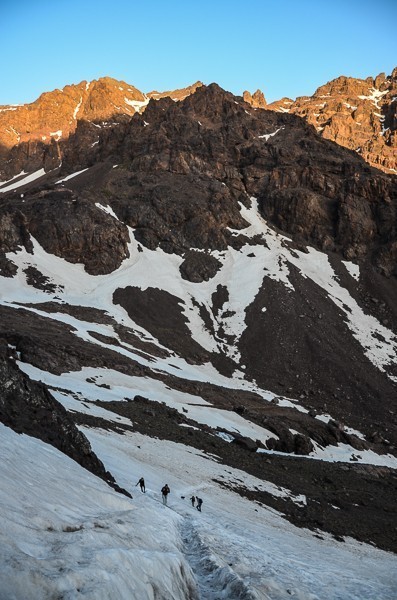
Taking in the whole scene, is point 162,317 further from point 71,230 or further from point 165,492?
point 165,492

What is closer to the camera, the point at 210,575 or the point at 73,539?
the point at 73,539

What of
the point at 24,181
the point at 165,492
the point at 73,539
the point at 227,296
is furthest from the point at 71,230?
the point at 24,181

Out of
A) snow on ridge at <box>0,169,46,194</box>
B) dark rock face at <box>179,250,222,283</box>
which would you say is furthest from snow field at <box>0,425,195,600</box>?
snow on ridge at <box>0,169,46,194</box>

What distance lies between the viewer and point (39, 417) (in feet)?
70.6

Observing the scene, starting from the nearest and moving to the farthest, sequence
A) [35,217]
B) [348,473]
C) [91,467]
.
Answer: [91,467]
[348,473]
[35,217]

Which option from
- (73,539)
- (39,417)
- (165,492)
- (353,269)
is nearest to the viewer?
(73,539)

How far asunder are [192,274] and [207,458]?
6794 cm

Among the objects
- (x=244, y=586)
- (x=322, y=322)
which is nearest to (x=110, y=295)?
(x=322, y=322)

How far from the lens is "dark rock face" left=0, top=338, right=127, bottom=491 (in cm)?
2027

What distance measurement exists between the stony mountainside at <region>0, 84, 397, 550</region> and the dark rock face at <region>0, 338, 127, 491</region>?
10737mm

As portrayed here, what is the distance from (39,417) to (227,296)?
7571cm

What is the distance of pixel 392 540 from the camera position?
28.1 m

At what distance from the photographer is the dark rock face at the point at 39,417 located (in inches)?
798

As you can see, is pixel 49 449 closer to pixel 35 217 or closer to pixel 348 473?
pixel 348 473
